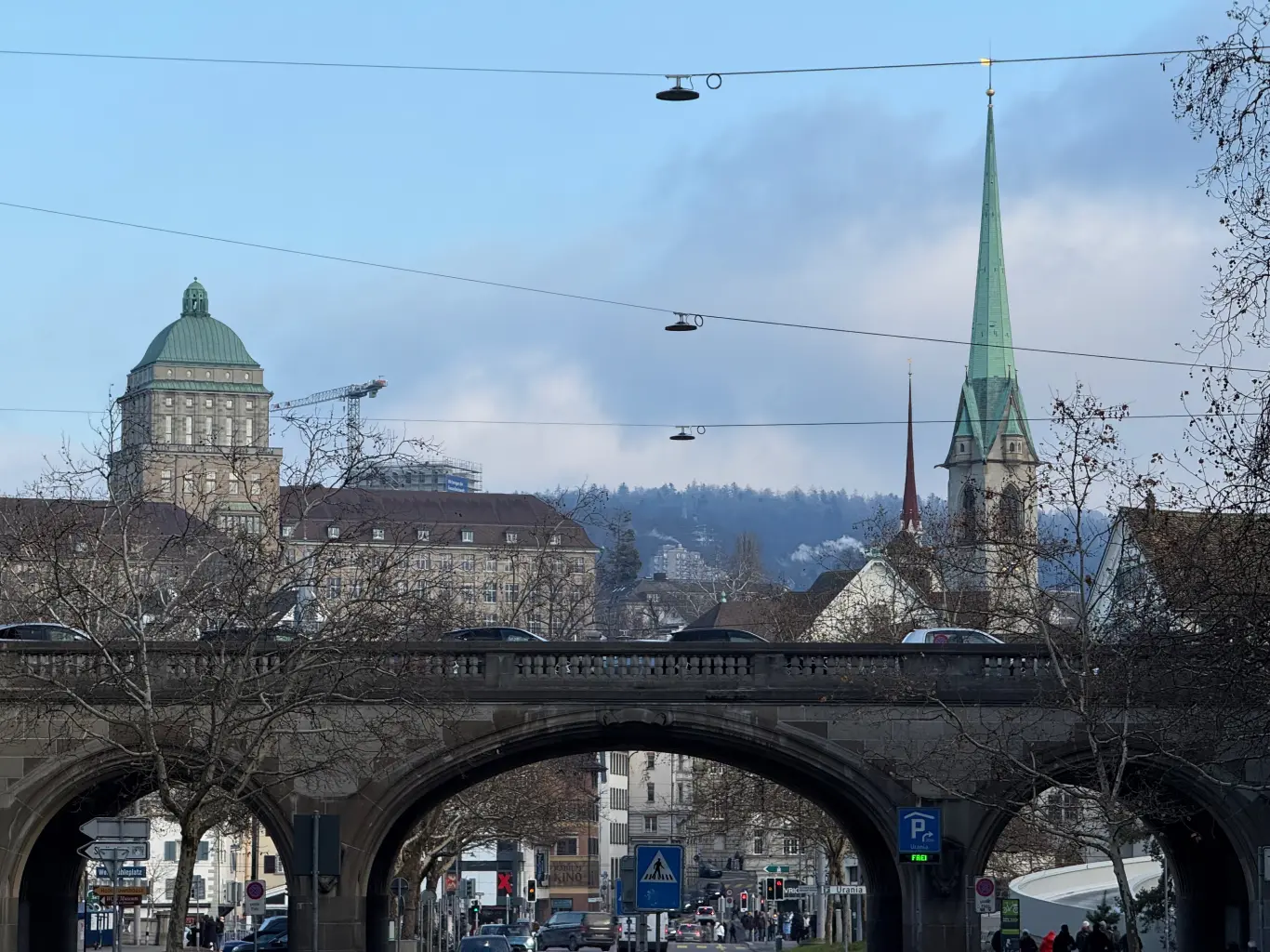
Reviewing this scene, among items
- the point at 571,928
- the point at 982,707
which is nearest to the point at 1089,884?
the point at 571,928

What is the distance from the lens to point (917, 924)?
38.9 metres

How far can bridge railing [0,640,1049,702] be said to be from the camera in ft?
127

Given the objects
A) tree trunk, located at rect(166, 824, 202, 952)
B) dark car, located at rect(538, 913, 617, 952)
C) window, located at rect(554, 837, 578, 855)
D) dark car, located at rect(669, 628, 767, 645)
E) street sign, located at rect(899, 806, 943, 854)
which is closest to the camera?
tree trunk, located at rect(166, 824, 202, 952)

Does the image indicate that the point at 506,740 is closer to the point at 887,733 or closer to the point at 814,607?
the point at 887,733

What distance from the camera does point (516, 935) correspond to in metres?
69.2

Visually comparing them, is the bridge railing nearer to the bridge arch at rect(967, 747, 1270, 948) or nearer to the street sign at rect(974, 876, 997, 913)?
the bridge arch at rect(967, 747, 1270, 948)

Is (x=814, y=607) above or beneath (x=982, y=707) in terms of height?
above

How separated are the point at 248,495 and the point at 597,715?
7876 millimetres

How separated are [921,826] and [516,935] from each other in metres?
→ 34.6

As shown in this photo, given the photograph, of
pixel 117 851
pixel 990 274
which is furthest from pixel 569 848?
pixel 117 851

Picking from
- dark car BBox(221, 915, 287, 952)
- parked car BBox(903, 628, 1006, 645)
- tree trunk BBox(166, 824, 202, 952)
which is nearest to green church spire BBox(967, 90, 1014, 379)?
dark car BBox(221, 915, 287, 952)

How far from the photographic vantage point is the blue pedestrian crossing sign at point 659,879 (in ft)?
86.2

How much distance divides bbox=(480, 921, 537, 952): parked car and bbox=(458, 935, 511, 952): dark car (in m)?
5.80

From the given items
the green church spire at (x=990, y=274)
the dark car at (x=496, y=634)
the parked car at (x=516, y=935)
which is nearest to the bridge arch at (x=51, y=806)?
the dark car at (x=496, y=634)
